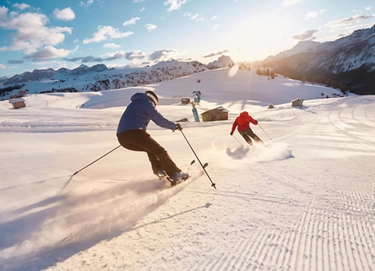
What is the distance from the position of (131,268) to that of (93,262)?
17.8 inches

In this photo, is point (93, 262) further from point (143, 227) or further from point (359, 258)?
point (359, 258)

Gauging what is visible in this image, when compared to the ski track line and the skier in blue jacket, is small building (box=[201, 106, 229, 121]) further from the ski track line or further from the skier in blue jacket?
the skier in blue jacket

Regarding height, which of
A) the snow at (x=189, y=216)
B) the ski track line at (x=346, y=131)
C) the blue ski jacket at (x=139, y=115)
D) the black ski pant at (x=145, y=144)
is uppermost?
the blue ski jacket at (x=139, y=115)

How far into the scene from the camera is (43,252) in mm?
2508

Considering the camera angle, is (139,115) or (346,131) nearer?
(139,115)

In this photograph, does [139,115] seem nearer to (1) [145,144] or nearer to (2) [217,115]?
(1) [145,144]

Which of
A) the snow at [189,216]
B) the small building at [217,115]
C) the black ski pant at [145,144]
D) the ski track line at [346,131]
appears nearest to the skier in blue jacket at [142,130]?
the black ski pant at [145,144]

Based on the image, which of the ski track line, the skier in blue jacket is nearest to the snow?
the skier in blue jacket

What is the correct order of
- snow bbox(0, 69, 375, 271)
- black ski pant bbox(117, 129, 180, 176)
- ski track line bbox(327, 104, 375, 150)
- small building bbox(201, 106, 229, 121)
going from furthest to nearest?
1. small building bbox(201, 106, 229, 121)
2. ski track line bbox(327, 104, 375, 150)
3. black ski pant bbox(117, 129, 180, 176)
4. snow bbox(0, 69, 375, 271)

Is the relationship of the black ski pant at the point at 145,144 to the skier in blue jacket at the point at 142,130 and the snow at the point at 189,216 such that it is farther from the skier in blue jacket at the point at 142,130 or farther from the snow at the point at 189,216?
the snow at the point at 189,216

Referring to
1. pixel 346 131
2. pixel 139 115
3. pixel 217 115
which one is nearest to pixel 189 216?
pixel 139 115

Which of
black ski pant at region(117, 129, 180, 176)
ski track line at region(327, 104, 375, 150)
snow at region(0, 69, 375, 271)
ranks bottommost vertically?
ski track line at region(327, 104, 375, 150)

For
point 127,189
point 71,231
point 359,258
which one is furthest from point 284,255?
point 127,189

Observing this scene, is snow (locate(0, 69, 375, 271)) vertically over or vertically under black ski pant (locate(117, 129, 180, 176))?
under
